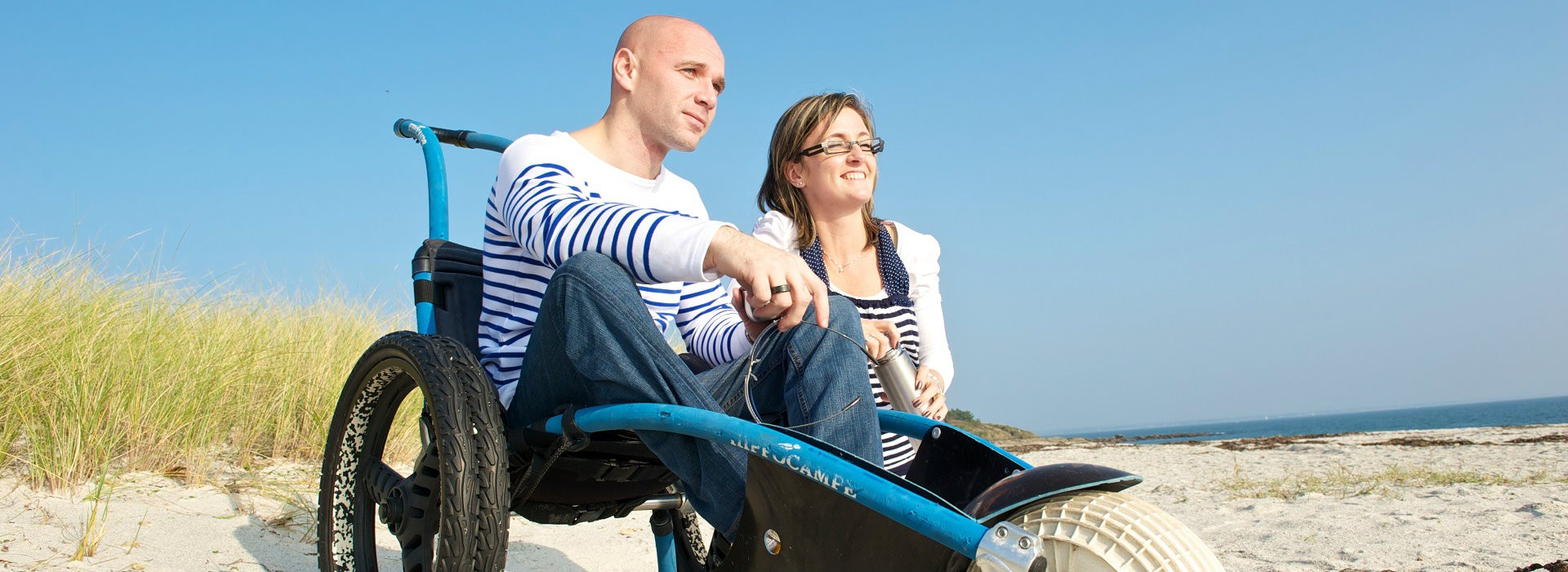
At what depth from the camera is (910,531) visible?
47.7 inches

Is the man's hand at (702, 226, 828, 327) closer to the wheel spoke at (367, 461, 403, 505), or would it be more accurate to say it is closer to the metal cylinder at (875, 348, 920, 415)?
the metal cylinder at (875, 348, 920, 415)

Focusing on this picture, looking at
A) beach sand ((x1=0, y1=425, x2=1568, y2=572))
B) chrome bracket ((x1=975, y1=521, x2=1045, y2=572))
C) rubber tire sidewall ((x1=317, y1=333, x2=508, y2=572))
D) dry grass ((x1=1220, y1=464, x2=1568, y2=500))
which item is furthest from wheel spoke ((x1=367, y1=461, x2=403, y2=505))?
dry grass ((x1=1220, y1=464, x2=1568, y2=500))

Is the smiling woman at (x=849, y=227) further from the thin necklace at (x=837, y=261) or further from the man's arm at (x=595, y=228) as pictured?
the man's arm at (x=595, y=228)

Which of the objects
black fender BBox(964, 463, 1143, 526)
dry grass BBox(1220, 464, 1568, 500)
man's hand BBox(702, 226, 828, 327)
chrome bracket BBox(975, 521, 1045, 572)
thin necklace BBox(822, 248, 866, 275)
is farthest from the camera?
dry grass BBox(1220, 464, 1568, 500)

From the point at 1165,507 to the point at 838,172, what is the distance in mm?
2951

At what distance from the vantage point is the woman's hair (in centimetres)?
310

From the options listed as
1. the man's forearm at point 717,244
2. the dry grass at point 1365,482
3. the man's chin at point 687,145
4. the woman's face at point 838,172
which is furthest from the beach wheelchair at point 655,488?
the dry grass at point 1365,482

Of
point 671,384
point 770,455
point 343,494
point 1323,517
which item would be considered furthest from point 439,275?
point 1323,517

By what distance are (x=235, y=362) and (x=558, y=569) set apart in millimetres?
2022

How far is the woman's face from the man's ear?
97cm

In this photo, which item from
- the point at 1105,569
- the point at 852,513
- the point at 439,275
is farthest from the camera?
the point at 439,275

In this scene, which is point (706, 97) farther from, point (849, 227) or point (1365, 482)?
point (1365, 482)

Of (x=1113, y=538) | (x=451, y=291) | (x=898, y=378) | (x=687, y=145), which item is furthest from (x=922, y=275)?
(x=1113, y=538)

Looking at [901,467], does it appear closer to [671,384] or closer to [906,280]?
[906,280]
